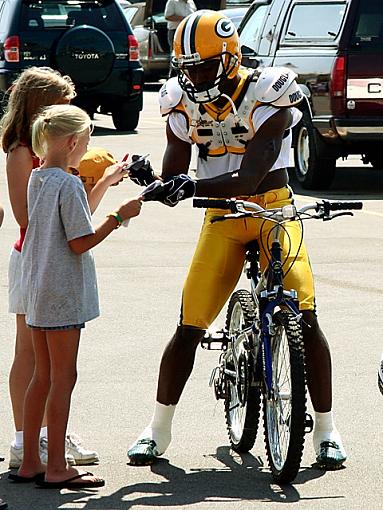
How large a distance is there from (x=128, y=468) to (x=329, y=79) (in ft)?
28.4

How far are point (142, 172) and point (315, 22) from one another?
9.57 metres

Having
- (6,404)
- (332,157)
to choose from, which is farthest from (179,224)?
(6,404)

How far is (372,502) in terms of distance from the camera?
217 inches

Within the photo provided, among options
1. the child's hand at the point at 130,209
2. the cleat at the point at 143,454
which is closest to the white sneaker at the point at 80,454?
the cleat at the point at 143,454

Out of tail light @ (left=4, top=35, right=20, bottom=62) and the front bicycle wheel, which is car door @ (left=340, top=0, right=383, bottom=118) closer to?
tail light @ (left=4, top=35, right=20, bottom=62)

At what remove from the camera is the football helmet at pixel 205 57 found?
5.91m

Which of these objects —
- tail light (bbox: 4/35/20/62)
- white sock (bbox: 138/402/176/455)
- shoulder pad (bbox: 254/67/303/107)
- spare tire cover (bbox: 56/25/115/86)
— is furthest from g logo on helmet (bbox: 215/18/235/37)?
tail light (bbox: 4/35/20/62)

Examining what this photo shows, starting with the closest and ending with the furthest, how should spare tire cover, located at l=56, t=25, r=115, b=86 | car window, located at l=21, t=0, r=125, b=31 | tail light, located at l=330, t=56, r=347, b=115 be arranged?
tail light, located at l=330, t=56, r=347, b=115
spare tire cover, located at l=56, t=25, r=115, b=86
car window, located at l=21, t=0, r=125, b=31

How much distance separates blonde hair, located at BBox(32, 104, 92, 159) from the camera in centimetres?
553

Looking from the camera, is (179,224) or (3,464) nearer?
(3,464)

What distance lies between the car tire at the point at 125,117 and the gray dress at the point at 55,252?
15230 mm

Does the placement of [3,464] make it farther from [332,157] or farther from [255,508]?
[332,157]

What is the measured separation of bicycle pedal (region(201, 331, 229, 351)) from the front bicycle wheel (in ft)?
1.63

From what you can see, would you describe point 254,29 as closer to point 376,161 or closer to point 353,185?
point 376,161
